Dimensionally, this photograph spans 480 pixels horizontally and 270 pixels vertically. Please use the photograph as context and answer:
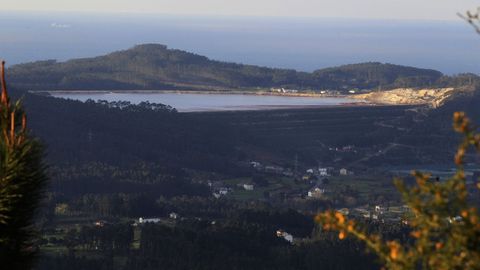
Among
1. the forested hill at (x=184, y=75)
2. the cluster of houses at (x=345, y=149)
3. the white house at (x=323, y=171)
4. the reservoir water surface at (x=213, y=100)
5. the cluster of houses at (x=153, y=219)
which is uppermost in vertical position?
the forested hill at (x=184, y=75)

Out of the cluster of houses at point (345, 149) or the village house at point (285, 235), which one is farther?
the cluster of houses at point (345, 149)

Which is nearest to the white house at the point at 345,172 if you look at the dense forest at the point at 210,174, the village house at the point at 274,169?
the dense forest at the point at 210,174

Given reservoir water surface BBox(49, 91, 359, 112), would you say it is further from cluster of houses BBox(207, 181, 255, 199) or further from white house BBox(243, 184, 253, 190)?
white house BBox(243, 184, 253, 190)

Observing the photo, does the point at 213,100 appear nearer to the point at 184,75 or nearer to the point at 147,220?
the point at 184,75

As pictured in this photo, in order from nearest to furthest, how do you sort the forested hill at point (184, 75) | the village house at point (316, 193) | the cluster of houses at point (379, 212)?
the cluster of houses at point (379, 212)
the village house at point (316, 193)
the forested hill at point (184, 75)

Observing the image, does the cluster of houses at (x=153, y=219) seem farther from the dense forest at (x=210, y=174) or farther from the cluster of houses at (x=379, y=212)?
the cluster of houses at (x=379, y=212)

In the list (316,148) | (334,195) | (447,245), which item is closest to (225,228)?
(334,195)

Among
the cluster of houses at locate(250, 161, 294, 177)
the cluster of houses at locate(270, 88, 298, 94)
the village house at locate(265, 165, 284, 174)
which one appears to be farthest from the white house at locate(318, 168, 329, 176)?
the cluster of houses at locate(270, 88, 298, 94)
